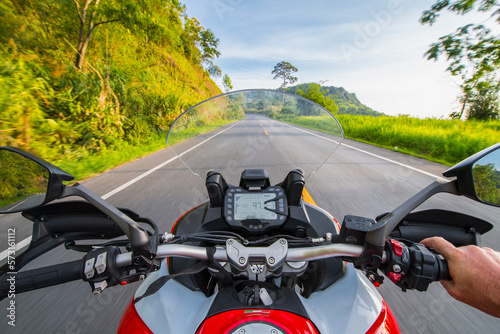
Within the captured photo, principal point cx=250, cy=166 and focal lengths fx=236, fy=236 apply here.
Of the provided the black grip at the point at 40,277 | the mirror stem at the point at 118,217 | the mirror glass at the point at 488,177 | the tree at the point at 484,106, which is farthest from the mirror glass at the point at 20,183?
the tree at the point at 484,106

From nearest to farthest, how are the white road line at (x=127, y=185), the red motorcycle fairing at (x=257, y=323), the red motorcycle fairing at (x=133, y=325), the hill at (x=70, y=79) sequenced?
1. the red motorcycle fairing at (x=257, y=323)
2. the red motorcycle fairing at (x=133, y=325)
3. the white road line at (x=127, y=185)
4. the hill at (x=70, y=79)

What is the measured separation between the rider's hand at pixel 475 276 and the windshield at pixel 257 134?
73 cm

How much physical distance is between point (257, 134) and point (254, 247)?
78cm

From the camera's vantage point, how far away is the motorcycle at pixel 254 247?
75 centimetres

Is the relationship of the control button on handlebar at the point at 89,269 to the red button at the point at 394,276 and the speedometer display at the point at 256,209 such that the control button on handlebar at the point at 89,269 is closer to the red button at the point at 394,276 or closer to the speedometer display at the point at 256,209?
the speedometer display at the point at 256,209

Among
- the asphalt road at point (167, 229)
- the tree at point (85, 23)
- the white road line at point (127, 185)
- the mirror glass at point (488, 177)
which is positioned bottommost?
the white road line at point (127, 185)

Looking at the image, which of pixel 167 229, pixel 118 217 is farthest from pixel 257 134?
pixel 167 229

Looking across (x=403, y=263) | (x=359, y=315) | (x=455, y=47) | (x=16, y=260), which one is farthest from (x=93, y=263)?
(x=455, y=47)

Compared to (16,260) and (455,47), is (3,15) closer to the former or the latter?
(16,260)

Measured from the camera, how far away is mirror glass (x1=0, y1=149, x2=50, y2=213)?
84 cm

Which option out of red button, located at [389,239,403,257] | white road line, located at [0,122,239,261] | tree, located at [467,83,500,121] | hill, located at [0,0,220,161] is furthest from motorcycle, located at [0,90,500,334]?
tree, located at [467,83,500,121]

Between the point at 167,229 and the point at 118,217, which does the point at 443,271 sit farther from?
the point at 167,229

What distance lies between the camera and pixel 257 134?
145cm

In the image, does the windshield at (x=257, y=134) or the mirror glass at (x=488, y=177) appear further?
the windshield at (x=257, y=134)
